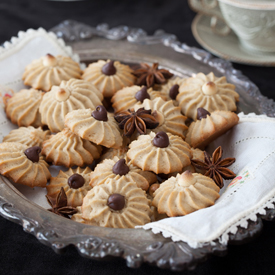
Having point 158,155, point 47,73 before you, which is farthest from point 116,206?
point 47,73

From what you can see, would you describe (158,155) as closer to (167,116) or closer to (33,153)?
(167,116)

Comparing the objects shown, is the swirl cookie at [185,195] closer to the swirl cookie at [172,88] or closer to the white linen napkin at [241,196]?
the white linen napkin at [241,196]

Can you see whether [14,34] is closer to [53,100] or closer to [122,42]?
[122,42]

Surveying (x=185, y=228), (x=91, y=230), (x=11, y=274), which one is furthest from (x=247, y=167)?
(x=11, y=274)

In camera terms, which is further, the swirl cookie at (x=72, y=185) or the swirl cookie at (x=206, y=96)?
the swirl cookie at (x=206, y=96)

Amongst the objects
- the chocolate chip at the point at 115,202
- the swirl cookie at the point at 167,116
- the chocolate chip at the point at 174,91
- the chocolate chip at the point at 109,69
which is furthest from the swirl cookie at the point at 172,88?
the chocolate chip at the point at 115,202

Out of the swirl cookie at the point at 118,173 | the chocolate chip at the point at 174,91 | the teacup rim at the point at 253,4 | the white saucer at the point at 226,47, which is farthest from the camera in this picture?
the white saucer at the point at 226,47

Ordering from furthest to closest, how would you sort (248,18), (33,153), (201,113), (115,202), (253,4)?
(248,18) < (253,4) < (201,113) < (33,153) < (115,202)

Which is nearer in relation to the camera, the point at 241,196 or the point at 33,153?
the point at 241,196
